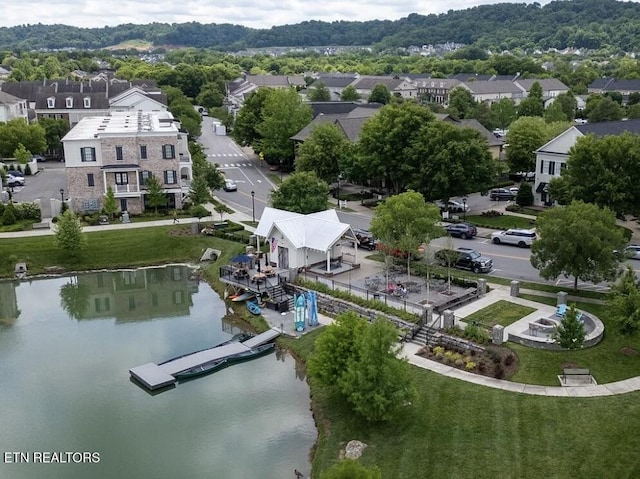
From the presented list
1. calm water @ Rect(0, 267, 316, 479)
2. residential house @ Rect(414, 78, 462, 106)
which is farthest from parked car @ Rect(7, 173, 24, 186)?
residential house @ Rect(414, 78, 462, 106)

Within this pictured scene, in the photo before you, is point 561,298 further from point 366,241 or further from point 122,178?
point 122,178

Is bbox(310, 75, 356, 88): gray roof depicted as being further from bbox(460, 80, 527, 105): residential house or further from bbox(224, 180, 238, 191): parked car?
bbox(224, 180, 238, 191): parked car

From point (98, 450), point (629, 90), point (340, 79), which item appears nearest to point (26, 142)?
point (98, 450)

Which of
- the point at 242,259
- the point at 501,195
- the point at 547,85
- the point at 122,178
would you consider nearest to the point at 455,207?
the point at 501,195

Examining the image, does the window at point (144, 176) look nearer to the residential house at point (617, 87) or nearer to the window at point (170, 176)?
the window at point (170, 176)

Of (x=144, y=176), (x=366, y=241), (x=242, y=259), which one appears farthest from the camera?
(x=144, y=176)

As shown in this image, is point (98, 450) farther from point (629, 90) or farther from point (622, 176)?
point (629, 90)
